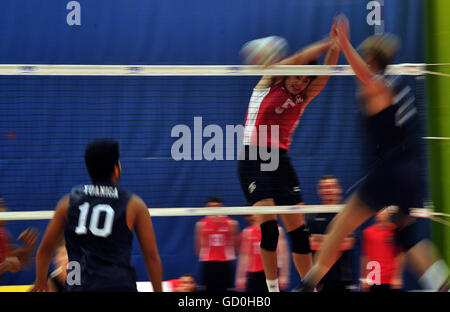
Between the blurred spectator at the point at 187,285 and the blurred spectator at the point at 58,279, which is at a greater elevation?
the blurred spectator at the point at 58,279

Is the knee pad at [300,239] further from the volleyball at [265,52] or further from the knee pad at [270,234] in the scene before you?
the volleyball at [265,52]

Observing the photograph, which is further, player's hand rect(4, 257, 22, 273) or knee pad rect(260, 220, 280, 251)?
player's hand rect(4, 257, 22, 273)

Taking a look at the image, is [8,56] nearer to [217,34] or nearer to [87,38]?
[87,38]

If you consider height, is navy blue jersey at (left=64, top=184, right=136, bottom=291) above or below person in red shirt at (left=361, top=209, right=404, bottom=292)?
above

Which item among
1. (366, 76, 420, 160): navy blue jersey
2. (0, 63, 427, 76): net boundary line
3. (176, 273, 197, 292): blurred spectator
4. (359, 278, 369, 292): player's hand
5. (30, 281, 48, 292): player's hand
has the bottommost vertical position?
(359, 278, 369, 292): player's hand

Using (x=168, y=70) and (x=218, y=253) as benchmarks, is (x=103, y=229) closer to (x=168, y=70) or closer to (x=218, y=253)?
(x=168, y=70)

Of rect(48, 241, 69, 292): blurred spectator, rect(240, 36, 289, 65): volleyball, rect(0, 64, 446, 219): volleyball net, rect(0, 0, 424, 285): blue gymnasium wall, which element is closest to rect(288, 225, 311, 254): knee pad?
rect(240, 36, 289, 65): volleyball

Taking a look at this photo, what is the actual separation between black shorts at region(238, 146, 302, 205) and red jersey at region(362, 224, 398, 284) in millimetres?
1885

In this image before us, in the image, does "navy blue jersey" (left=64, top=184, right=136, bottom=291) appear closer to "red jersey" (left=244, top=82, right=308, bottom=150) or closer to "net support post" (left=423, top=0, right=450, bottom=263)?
"red jersey" (left=244, top=82, right=308, bottom=150)

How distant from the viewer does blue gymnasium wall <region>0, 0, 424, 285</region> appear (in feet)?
29.1

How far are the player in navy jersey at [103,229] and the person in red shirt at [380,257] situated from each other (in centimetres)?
373

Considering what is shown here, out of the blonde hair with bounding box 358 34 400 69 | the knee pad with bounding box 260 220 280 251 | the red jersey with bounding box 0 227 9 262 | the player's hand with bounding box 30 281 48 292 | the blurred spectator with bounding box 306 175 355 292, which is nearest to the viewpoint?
the player's hand with bounding box 30 281 48 292

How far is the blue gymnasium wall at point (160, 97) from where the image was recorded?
8867mm

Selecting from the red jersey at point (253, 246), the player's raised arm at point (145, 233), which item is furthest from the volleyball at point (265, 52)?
the red jersey at point (253, 246)
